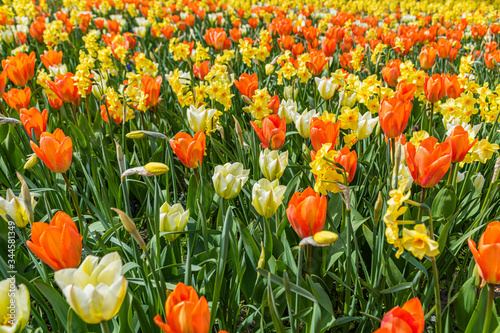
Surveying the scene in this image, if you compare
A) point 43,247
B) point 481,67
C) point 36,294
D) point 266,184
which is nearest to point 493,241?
point 266,184

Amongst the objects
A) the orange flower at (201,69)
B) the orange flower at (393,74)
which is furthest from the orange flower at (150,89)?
the orange flower at (393,74)

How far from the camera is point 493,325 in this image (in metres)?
1.14

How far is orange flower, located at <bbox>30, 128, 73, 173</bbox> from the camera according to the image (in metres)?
1.48

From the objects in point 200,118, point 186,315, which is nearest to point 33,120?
point 200,118

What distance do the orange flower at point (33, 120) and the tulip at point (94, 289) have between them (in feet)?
4.54

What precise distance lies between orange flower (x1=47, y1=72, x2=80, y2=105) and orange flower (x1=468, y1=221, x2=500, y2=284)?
2228mm

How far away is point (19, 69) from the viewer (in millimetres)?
2717

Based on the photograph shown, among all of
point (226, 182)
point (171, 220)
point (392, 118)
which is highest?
point (392, 118)

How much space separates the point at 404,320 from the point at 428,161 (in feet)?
1.91

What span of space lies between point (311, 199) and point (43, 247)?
68 cm

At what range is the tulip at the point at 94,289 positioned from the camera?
0.76m

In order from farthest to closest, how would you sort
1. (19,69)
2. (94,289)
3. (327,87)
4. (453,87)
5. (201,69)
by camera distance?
1. (201,69)
2. (19,69)
3. (327,87)
4. (453,87)
5. (94,289)

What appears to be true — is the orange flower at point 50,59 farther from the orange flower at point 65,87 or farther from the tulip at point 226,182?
the tulip at point 226,182

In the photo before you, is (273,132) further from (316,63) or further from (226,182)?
(316,63)
